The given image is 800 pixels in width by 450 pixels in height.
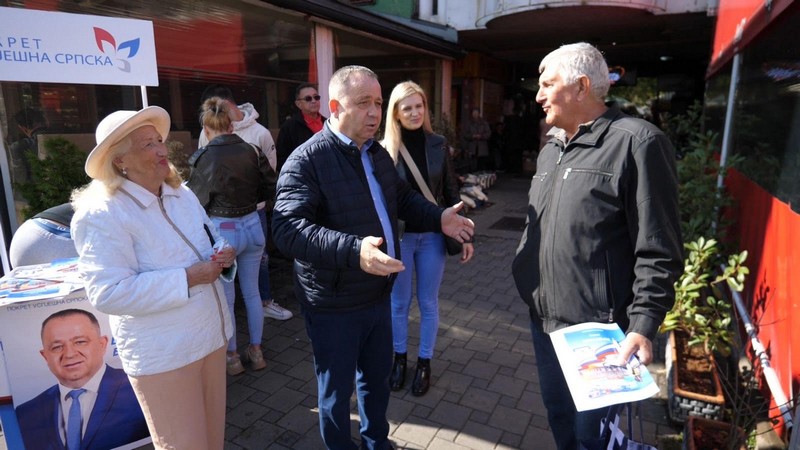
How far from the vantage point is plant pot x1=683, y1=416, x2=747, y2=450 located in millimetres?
2418

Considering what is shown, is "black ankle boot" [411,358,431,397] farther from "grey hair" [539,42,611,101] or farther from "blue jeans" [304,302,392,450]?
"grey hair" [539,42,611,101]

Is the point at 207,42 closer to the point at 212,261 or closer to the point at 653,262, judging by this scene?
the point at 212,261

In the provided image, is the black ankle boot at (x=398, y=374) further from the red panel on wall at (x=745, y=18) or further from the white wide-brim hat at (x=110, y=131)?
the red panel on wall at (x=745, y=18)

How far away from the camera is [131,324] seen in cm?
191

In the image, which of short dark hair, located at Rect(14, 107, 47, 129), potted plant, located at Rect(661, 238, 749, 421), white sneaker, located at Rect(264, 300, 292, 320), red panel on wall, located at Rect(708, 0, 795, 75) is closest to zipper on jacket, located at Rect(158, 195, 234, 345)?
white sneaker, located at Rect(264, 300, 292, 320)

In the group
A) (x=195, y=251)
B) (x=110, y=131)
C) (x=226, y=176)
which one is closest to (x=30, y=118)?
(x=226, y=176)

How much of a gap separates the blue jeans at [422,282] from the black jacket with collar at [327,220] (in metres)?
0.84

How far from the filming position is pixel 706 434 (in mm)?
2500

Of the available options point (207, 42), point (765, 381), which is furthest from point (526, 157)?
point (765, 381)

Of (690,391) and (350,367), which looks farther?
(690,391)

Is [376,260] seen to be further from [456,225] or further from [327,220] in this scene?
[456,225]

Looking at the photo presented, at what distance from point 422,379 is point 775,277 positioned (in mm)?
2415

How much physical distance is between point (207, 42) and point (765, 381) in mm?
6348

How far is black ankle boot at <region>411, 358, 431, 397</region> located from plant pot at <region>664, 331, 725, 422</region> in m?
1.57
